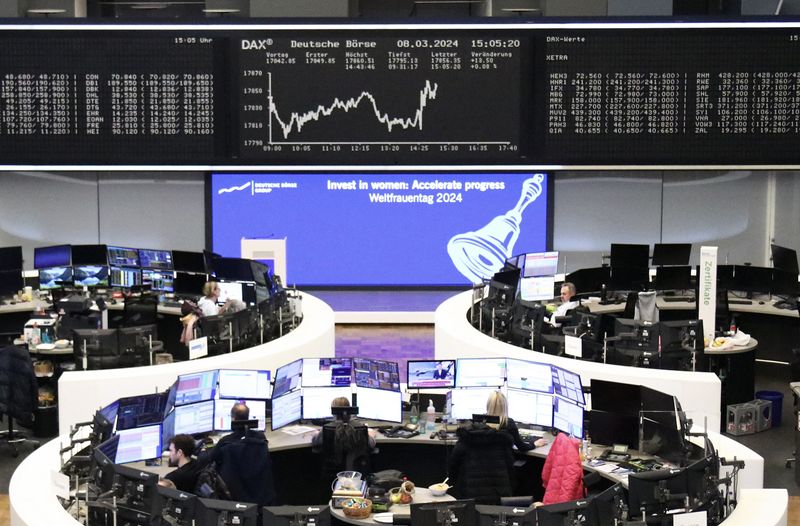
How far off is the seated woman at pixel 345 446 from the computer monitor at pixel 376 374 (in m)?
0.65

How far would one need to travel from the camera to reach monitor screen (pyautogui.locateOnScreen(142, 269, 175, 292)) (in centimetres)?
1433

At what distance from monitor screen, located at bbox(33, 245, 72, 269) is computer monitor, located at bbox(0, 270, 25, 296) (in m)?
0.34

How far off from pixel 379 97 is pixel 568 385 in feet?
20.9

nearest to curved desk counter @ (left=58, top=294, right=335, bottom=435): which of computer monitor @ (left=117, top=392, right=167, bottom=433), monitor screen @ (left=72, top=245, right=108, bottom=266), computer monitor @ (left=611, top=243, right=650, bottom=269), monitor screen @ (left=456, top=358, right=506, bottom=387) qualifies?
computer monitor @ (left=117, top=392, right=167, bottom=433)

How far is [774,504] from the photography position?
7254mm

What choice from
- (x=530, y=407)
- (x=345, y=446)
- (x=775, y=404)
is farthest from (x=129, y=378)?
(x=775, y=404)

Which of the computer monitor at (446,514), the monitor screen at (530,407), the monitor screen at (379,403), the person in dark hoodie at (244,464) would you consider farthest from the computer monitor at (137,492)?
the monitor screen at (530,407)

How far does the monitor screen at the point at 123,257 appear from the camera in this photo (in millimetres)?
14414

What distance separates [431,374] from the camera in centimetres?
946

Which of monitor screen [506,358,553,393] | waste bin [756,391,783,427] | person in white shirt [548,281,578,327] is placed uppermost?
person in white shirt [548,281,578,327]

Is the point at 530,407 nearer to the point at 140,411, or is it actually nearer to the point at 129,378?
the point at 140,411

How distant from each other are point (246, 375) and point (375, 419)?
1048mm

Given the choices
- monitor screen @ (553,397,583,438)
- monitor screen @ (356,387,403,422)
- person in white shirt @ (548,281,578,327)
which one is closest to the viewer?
monitor screen @ (553,397,583,438)

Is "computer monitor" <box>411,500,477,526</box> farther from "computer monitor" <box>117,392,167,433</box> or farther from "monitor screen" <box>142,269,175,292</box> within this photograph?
"monitor screen" <box>142,269,175,292</box>
